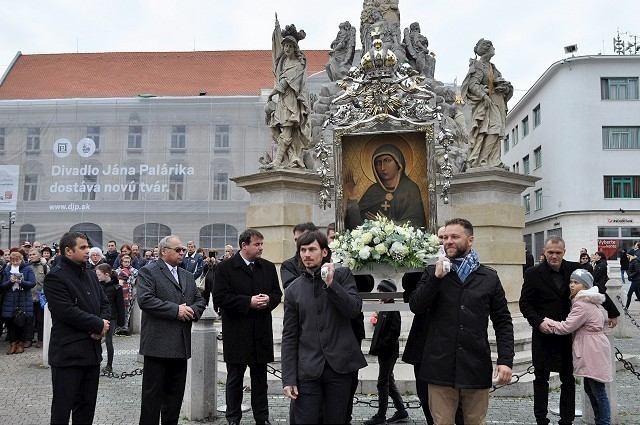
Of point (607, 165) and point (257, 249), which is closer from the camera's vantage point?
point (257, 249)

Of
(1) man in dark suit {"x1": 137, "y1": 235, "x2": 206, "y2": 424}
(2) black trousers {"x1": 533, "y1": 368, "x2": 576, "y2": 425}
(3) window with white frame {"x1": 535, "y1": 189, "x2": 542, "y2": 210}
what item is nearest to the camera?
(1) man in dark suit {"x1": 137, "y1": 235, "x2": 206, "y2": 424}

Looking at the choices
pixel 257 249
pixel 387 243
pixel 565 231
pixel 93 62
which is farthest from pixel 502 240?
pixel 93 62

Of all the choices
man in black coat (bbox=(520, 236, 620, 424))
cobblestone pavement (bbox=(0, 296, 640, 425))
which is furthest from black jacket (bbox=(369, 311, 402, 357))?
man in black coat (bbox=(520, 236, 620, 424))

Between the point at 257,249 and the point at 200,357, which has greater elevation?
the point at 257,249

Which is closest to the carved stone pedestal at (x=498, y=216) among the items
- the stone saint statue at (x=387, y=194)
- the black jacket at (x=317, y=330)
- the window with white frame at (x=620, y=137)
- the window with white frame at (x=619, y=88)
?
the stone saint statue at (x=387, y=194)

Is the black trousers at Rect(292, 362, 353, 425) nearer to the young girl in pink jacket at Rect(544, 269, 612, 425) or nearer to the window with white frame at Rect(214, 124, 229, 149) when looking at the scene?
the young girl in pink jacket at Rect(544, 269, 612, 425)

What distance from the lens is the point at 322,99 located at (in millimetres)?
14258

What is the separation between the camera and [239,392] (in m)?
6.32

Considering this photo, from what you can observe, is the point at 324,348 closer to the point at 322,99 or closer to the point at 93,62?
the point at 322,99

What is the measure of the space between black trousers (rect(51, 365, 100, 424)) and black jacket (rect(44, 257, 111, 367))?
0.09 metres

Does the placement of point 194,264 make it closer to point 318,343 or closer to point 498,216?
point 498,216

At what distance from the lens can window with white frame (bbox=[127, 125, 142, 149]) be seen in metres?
29.5

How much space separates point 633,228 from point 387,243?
30028 millimetres

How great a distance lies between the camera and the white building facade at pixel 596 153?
3325 centimetres
